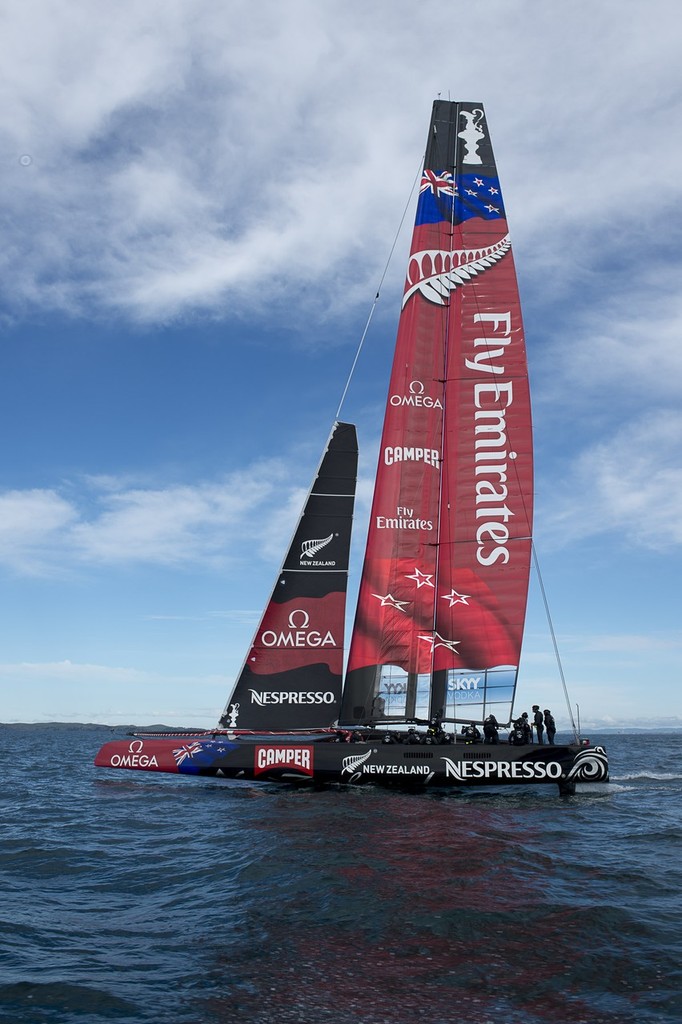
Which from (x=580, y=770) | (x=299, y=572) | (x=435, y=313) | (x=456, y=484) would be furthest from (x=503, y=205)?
(x=580, y=770)

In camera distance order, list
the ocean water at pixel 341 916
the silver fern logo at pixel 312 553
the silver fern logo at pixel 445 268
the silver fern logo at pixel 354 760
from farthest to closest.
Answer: the silver fern logo at pixel 445 268, the silver fern logo at pixel 312 553, the silver fern logo at pixel 354 760, the ocean water at pixel 341 916

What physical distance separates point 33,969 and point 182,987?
1642mm

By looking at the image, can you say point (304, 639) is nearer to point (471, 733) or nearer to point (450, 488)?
point (471, 733)

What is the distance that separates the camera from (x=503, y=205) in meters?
24.5

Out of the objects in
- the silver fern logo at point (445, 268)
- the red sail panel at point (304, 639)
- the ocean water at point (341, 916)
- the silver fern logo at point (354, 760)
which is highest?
the silver fern logo at point (445, 268)

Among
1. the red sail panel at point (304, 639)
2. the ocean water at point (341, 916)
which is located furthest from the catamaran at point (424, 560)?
the ocean water at point (341, 916)

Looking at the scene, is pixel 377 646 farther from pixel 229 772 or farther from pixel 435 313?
pixel 435 313

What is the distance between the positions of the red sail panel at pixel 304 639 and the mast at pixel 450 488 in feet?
3.04

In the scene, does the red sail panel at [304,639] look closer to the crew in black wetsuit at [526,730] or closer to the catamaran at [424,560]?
the catamaran at [424,560]

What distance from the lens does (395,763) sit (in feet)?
61.1

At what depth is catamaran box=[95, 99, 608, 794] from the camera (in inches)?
803

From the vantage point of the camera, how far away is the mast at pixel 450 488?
21.9m

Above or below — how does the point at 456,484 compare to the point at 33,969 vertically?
above

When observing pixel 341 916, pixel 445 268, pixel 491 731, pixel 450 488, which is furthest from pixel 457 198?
pixel 341 916
